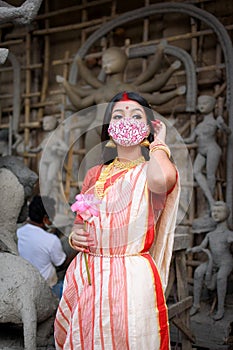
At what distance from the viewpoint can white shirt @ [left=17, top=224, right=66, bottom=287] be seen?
3197mm

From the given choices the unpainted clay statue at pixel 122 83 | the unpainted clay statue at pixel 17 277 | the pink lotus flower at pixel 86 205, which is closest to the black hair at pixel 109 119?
the pink lotus flower at pixel 86 205

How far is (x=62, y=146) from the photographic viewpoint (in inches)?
197

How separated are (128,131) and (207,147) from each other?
287 cm

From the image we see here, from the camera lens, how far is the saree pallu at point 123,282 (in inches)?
67.7

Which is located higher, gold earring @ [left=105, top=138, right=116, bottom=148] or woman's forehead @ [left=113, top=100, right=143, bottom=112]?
woman's forehead @ [left=113, top=100, right=143, bottom=112]

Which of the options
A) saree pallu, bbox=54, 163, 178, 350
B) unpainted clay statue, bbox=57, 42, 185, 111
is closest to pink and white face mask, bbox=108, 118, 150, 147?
saree pallu, bbox=54, 163, 178, 350

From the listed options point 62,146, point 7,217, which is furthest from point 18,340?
point 62,146

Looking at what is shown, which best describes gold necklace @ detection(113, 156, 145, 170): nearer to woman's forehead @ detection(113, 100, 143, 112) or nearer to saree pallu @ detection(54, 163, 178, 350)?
saree pallu @ detection(54, 163, 178, 350)

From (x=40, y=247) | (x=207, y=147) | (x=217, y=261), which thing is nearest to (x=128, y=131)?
(x=40, y=247)

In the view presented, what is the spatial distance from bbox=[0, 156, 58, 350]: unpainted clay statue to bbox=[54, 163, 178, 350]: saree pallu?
0.45 metres

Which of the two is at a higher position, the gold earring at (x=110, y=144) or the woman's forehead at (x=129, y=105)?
the woman's forehead at (x=129, y=105)

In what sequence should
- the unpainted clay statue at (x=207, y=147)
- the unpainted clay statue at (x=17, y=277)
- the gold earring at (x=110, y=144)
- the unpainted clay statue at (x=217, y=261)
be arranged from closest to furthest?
the gold earring at (x=110, y=144) < the unpainted clay statue at (x=17, y=277) < the unpainted clay statue at (x=217, y=261) < the unpainted clay statue at (x=207, y=147)

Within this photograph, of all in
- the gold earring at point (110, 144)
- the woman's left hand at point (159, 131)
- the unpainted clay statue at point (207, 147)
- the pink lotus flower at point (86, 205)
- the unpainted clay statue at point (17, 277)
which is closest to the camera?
the pink lotus flower at point (86, 205)

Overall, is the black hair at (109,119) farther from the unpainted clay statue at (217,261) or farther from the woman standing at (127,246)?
the unpainted clay statue at (217,261)
